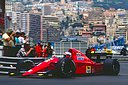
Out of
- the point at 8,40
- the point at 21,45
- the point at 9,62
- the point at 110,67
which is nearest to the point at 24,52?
the point at 9,62

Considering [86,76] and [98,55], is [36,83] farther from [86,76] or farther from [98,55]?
[98,55]

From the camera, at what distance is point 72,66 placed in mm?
16047

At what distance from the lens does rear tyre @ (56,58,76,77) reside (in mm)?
15648

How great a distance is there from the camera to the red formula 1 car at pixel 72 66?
51.8ft

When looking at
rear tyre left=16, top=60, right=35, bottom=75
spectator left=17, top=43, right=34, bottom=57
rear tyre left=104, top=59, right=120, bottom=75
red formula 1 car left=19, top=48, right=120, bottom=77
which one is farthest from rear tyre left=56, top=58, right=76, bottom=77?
rear tyre left=104, top=59, right=120, bottom=75

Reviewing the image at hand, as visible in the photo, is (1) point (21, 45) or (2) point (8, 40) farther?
(1) point (21, 45)

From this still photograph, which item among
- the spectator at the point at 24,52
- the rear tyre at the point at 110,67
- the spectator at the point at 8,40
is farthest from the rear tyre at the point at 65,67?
the spectator at the point at 8,40

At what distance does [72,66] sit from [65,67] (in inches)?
14.4

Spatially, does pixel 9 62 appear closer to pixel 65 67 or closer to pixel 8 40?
pixel 8 40

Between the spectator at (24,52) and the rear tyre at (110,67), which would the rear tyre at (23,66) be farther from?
the rear tyre at (110,67)

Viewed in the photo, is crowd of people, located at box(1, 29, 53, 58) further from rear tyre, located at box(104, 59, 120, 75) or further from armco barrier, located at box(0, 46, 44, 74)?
rear tyre, located at box(104, 59, 120, 75)

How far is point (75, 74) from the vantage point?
1706 cm

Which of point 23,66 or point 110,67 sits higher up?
point 23,66

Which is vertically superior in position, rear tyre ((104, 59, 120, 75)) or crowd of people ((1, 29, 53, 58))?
crowd of people ((1, 29, 53, 58))
